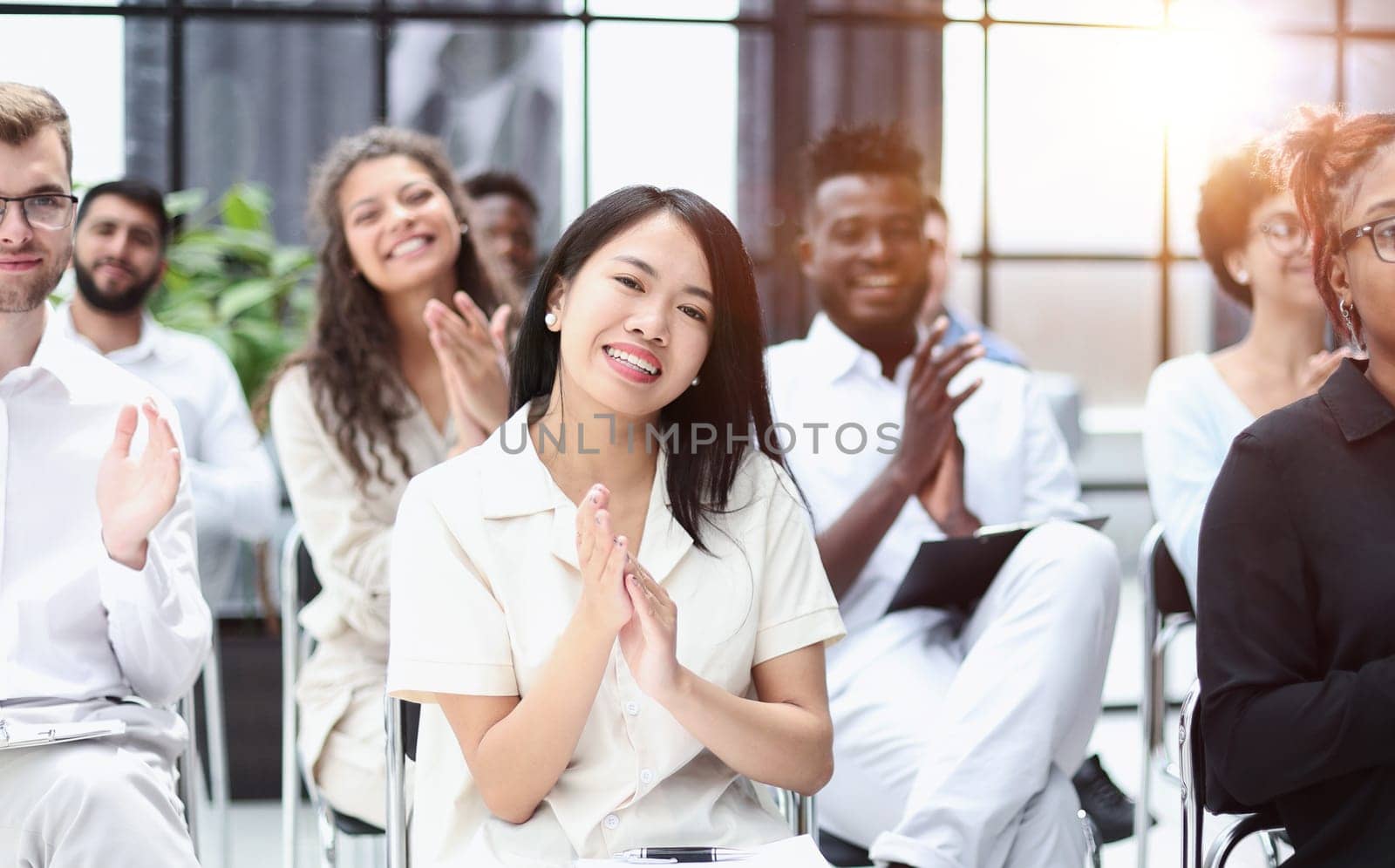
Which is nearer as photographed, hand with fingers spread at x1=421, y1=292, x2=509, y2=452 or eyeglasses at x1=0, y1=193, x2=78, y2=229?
eyeglasses at x1=0, y1=193, x2=78, y2=229

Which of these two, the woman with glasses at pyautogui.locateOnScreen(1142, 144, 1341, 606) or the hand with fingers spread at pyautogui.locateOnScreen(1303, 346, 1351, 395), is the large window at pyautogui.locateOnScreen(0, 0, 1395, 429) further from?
the hand with fingers spread at pyautogui.locateOnScreen(1303, 346, 1351, 395)

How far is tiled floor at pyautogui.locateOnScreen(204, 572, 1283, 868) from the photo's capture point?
292cm

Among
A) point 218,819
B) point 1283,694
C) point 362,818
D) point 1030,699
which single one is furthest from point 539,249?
point 1283,694

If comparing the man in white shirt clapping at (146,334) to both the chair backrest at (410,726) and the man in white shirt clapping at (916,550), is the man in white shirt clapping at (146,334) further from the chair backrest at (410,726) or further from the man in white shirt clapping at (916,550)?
the chair backrest at (410,726)

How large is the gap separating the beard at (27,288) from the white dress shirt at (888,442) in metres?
1.15

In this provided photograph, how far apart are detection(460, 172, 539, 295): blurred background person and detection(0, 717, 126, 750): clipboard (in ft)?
5.64

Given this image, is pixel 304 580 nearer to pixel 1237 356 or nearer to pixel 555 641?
pixel 555 641

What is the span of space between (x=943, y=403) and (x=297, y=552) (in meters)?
1.14

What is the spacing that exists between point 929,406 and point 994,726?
0.65 m

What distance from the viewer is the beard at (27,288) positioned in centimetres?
173

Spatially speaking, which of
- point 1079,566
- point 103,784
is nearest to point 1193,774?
point 1079,566

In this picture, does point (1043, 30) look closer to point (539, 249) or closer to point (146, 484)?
point (539, 249)

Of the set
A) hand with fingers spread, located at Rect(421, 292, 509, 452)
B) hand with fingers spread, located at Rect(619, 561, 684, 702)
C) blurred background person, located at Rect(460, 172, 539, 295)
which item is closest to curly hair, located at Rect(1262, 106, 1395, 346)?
hand with fingers spread, located at Rect(619, 561, 684, 702)

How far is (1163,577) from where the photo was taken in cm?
242
